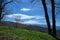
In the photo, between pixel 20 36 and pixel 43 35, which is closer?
pixel 20 36

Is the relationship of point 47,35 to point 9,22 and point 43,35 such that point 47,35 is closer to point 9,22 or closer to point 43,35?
point 43,35

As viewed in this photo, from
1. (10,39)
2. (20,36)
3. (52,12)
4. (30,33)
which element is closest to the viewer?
(10,39)

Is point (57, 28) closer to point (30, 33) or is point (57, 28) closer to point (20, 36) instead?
point (30, 33)

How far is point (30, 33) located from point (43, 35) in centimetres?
39

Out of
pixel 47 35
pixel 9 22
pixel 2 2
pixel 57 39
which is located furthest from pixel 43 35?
pixel 2 2

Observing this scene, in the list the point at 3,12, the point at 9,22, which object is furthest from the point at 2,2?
the point at 9,22

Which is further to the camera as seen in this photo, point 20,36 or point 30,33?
point 30,33

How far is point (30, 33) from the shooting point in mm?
5992

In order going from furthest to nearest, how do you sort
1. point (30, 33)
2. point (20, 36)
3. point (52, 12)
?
point (52, 12) < point (30, 33) < point (20, 36)

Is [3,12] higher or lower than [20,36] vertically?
higher

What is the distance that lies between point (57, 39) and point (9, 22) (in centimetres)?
158

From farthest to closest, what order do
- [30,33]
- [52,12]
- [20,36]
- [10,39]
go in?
[52,12] < [30,33] < [20,36] < [10,39]

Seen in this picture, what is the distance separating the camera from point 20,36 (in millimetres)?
5602

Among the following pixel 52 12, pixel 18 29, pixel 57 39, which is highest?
pixel 52 12
